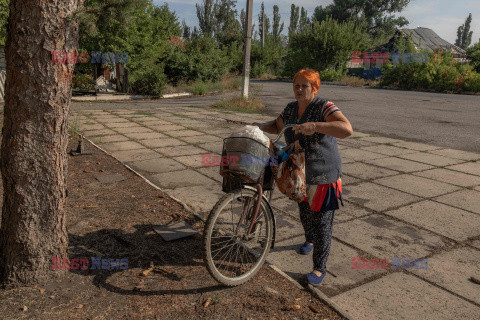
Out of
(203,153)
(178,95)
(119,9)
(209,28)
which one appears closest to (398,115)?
(203,153)

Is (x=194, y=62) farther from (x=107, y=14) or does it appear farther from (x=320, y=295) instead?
(x=320, y=295)

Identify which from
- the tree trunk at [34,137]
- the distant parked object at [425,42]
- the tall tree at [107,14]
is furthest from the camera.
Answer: the distant parked object at [425,42]

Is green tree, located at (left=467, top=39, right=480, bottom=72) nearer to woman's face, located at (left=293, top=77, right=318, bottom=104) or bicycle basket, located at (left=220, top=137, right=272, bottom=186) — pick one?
woman's face, located at (left=293, top=77, right=318, bottom=104)

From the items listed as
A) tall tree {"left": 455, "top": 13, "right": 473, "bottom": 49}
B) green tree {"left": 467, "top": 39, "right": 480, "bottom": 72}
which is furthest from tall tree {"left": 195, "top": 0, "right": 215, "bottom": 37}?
tall tree {"left": 455, "top": 13, "right": 473, "bottom": 49}

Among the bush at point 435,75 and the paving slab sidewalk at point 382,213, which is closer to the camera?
the paving slab sidewalk at point 382,213

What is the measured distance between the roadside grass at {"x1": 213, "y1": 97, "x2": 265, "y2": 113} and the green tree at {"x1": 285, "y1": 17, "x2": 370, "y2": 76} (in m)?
27.4

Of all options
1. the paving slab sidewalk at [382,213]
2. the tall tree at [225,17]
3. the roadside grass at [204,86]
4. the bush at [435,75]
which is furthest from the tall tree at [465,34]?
the paving slab sidewalk at [382,213]

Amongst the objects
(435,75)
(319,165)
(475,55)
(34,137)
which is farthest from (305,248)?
(475,55)

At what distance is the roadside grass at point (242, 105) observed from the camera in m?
13.2

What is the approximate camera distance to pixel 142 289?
103 inches

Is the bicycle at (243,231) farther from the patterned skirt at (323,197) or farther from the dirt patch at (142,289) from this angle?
the patterned skirt at (323,197)

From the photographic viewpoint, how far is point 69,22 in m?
2.34

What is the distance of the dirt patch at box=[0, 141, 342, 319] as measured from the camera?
238 cm

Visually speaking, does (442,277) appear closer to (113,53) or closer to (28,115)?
(28,115)
